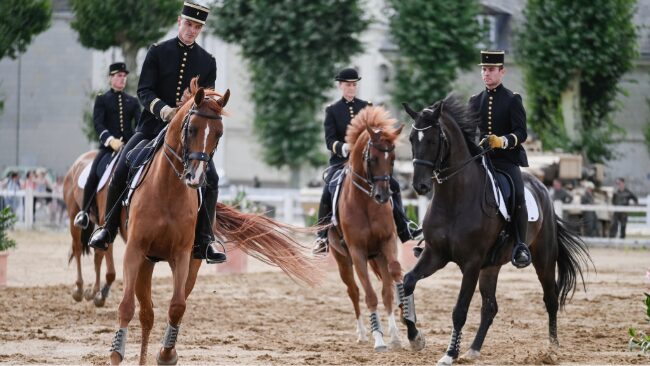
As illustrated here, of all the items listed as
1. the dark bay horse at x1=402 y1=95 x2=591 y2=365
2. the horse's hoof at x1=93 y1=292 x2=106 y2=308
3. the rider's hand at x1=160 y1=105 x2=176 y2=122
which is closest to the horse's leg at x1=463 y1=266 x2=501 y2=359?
the dark bay horse at x1=402 y1=95 x2=591 y2=365

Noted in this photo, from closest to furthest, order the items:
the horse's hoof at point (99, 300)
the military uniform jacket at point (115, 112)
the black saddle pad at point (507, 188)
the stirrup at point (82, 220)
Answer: the black saddle pad at point (507, 188) < the stirrup at point (82, 220) < the horse's hoof at point (99, 300) < the military uniform jacket at point (115, 112)

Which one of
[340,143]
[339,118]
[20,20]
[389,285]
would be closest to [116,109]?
[339,118]

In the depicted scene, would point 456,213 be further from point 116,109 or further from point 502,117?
point 116,109

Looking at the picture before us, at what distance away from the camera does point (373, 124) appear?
1234 centimetres

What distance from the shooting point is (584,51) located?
38.4 metres

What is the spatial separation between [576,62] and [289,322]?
26.4 meters

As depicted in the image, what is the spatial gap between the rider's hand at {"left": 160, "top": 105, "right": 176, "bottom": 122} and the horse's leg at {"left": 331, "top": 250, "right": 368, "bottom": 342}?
368 cm

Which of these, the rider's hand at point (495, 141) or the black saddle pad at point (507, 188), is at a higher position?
the rider's hand at point (495, 141)

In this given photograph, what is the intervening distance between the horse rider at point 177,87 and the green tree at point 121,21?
28.1m

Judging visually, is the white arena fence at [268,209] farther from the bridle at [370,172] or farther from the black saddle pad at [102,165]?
the bridle at [370,172]

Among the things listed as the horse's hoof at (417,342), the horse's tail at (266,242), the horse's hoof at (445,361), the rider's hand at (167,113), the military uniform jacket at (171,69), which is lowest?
the horse's hoof at (417,342)

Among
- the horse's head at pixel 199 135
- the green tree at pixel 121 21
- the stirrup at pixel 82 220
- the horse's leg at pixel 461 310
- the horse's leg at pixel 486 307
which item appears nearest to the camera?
the horse's head at pixel 199 135

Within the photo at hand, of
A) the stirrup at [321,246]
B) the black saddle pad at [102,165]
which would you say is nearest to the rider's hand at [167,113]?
the stirrup at [321,246]

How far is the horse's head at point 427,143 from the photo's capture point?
1055 centimetres
